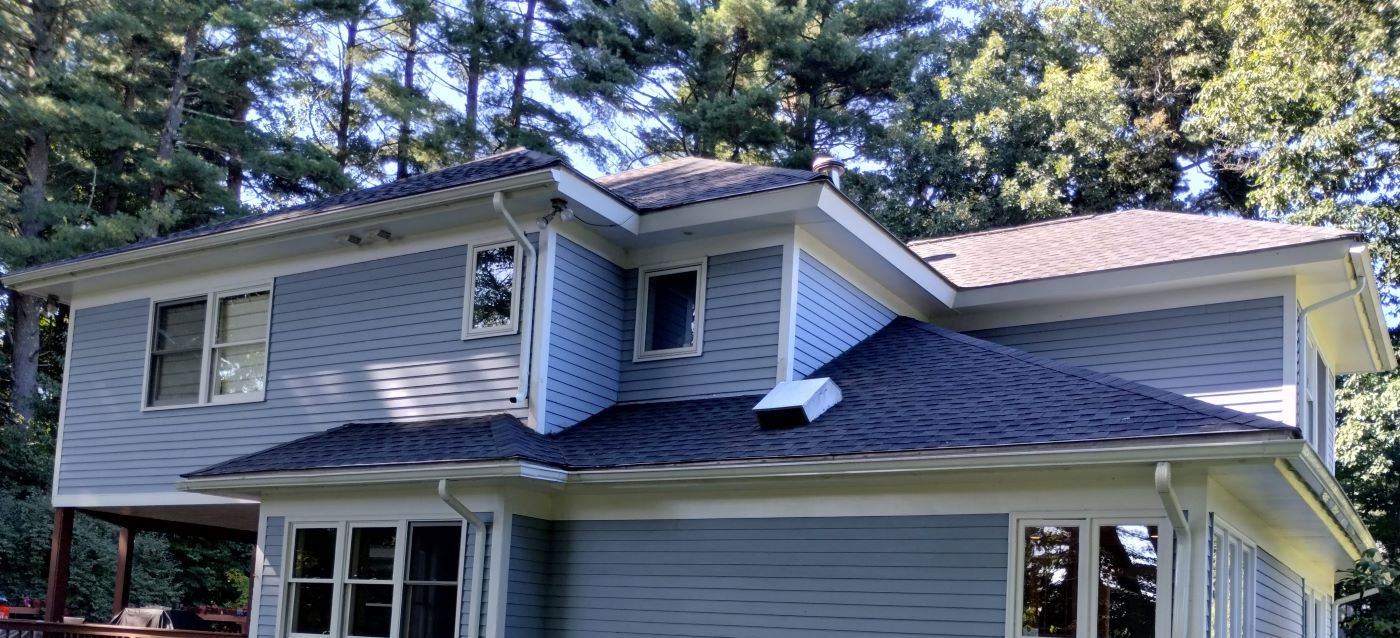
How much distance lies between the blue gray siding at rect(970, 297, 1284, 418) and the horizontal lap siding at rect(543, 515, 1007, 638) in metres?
3.78

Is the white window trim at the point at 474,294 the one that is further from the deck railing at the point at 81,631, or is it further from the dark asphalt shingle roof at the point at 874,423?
the deck railing at the point at 81,631

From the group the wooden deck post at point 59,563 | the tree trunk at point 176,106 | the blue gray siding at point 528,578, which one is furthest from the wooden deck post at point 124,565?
the tree trunk at point 176,106

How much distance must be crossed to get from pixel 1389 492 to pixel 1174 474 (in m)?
13.1

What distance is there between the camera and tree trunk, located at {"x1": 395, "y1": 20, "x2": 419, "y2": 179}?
2670cm

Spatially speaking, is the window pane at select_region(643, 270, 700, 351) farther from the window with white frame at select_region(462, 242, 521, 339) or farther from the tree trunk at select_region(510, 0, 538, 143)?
the tree trunk at select_region(510, 0, 538, 143)

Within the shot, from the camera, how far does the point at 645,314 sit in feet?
36.2

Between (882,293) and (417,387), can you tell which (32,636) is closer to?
(417,387)

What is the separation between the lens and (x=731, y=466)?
27.7 ft

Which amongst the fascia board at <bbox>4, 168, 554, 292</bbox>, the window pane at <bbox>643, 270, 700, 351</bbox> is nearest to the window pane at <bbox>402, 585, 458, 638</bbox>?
the window pane at <bbox>643, 270, 700, 351</bbox>

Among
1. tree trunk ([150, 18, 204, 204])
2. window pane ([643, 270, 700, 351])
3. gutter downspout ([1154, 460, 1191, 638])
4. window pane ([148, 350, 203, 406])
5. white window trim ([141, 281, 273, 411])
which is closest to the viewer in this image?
gutter downspout ([1154, 460, 1191, 638])

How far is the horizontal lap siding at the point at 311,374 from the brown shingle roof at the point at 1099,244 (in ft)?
16.5

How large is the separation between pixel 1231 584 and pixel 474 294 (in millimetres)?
6325

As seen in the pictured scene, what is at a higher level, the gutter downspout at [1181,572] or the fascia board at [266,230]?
the fascia board at [266,230]

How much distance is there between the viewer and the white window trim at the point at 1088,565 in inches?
289
